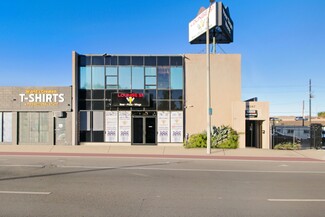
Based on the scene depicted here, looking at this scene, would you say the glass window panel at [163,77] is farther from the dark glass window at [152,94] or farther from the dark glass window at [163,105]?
the dark glass window at [163,105]

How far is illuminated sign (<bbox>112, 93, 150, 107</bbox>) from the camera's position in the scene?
21.7 m

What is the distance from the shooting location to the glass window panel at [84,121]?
22.0m

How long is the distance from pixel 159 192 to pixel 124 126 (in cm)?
1423

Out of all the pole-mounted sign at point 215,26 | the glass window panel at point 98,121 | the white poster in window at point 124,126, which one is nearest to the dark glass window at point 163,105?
the white poster in window at point 124,126

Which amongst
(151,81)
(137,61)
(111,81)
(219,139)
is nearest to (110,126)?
(111,81)

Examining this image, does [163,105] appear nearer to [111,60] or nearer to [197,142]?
[197,142]

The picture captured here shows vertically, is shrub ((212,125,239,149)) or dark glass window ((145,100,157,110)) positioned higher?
dark glass window ((145,100,157,110))

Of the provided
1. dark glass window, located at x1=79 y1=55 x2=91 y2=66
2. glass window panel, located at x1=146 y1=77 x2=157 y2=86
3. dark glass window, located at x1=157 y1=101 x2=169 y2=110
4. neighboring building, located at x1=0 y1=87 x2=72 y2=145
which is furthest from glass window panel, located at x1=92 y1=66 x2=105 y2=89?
dark glass window, located at x1=157 y1=101 x2=169 y2=110

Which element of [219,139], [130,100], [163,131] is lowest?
[219,139]

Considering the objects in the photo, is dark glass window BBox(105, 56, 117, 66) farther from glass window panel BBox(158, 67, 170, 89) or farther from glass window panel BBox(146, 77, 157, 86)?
glass window panel BBox(158, 67, 170, 89)

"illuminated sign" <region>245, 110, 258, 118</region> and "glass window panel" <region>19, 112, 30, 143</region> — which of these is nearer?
"illuminated sign" <region>245, 110, 258, 118</region>

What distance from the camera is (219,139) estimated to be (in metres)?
20.8

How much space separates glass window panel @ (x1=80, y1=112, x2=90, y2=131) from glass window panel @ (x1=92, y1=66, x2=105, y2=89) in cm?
210

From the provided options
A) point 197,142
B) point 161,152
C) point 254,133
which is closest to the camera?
point 161,152
